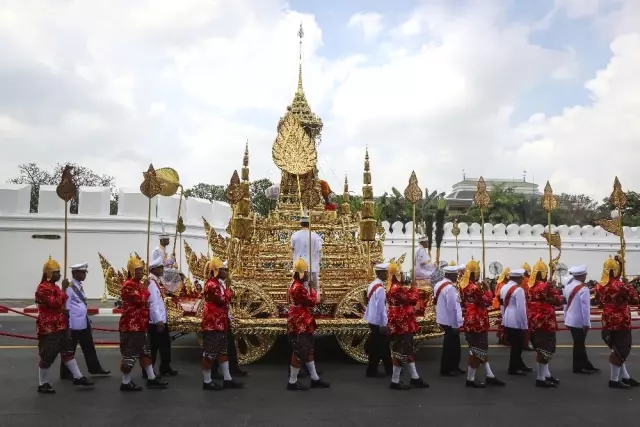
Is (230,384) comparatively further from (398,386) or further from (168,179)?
(168,179)

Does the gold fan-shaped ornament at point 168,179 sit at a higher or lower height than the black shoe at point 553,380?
higher

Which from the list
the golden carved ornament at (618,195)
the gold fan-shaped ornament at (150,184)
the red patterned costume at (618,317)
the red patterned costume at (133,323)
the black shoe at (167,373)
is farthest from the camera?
the golden carved ornament at (618,195)

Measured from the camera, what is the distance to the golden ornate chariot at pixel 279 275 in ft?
25.3

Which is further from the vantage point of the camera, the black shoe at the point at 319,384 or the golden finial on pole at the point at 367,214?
the golden finial on pole at the point at 367,214

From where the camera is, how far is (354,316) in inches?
322

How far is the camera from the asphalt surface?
5.36m

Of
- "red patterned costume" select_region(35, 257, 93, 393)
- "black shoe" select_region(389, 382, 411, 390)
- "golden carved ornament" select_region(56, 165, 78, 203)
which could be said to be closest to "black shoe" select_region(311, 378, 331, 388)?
"black shoe" select_region(389, 382, 411, 390)

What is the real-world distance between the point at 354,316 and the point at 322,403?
2.31 metres

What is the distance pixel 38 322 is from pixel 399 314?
407 centimetres

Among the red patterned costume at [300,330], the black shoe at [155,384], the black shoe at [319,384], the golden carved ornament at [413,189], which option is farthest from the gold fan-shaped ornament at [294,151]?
the black shoe at [155,384]

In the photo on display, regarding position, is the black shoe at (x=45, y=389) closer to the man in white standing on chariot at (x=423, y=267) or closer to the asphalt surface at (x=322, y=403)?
the asphalt surface at (x=322, y=403)

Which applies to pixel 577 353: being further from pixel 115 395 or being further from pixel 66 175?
pixel 66 175

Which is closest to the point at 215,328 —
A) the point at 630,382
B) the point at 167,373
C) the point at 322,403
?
the point at 167,373

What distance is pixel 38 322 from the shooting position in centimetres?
631
